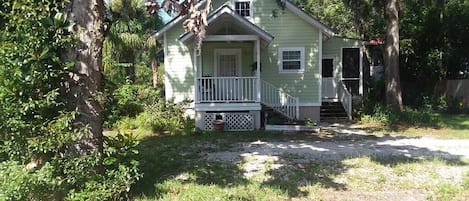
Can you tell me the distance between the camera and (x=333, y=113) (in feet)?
57.7

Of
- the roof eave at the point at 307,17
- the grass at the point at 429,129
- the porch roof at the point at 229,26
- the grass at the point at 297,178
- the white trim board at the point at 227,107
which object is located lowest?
the grass at the point at 297,178

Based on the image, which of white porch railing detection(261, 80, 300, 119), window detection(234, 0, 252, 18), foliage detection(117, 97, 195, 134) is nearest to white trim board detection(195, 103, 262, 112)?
foliage detection(117, 97, 195, 134)

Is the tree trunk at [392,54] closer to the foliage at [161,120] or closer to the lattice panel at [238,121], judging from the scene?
the lattice panel at [238,121]

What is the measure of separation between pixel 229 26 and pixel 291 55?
10.0 feet

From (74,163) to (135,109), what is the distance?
10975 mm

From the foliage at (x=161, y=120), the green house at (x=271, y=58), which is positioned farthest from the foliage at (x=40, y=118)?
the green house at (x=271, y=58)

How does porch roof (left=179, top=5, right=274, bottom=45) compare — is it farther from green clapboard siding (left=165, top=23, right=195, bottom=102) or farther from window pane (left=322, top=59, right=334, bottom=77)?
window pane (left=322, top=59, right=334, bottom=77)

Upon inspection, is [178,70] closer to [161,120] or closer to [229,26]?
[229,26]

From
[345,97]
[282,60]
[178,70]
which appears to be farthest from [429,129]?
[178,70]

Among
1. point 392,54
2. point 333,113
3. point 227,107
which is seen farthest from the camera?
point 333,113

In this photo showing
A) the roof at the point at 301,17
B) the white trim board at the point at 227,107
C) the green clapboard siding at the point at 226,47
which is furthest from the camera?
the green clapboard siding at the point at 226,47

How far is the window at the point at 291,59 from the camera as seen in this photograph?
54.5 ft

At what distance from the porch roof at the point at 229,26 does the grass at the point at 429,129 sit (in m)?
4.83

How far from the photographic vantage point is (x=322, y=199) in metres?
6.02
